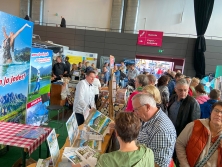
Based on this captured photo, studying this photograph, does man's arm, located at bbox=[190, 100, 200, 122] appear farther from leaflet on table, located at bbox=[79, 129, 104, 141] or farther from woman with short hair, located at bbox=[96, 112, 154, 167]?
woman with short hair, located at bbox=[96, 112, 154, 167]

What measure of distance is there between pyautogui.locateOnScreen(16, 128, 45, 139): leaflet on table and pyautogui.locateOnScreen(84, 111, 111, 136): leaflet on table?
2.02 ft

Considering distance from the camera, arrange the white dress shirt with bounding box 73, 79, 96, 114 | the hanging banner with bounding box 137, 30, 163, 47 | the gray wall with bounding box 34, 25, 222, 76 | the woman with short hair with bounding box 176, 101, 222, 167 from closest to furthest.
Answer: the woman with short hair with bounding box 176, 101, 222, 167, the white dress shirt with bounding box 73, 79, 96, 114, the gray wall with bounding box 34, 25, 222, 76, the hanging banner with bounding box 137, 30, 163, 47

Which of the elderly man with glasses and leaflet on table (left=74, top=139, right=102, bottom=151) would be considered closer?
the elderly man with glasses

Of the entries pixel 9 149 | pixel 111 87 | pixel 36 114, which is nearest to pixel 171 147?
pixel 111 87

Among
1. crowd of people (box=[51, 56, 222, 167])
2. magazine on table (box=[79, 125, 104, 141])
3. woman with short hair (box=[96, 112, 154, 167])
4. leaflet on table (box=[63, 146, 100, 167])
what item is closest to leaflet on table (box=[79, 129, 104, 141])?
magazine on table (box=[79, 125, 104, 141])

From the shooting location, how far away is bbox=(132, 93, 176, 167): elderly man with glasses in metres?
1.46

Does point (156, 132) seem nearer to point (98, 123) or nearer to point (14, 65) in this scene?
point (98, 123)

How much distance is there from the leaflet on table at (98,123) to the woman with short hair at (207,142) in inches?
42.0

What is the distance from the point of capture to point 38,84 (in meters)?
3.99

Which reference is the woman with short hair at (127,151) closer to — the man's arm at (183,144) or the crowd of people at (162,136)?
the crowd of people at (162,136)

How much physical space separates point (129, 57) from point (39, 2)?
24.4ft

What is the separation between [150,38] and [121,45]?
1768mm

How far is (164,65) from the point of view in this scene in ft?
34.9

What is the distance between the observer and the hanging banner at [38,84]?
372 centimetres
